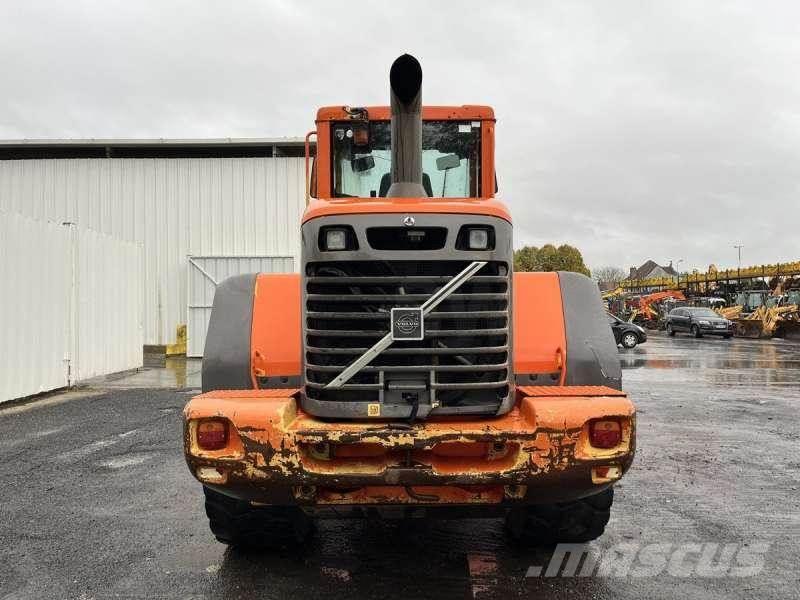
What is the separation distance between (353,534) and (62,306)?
29.7 ft

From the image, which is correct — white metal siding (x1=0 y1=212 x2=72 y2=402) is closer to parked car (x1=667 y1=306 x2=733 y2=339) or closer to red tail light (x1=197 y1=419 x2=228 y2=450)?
red tail light (x1=197 y1=419 x2=228 y2=450)

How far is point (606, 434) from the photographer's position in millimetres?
3217

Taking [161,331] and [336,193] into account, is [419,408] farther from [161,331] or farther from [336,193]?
[161,331]

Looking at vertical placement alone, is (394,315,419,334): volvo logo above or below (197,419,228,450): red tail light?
above

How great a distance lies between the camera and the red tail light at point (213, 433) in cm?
321

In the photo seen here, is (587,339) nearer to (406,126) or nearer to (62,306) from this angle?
(406,126)

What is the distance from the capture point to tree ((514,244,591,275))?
211ft

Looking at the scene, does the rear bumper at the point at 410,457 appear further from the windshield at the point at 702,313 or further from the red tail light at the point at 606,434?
the windshield at the point at 702,313

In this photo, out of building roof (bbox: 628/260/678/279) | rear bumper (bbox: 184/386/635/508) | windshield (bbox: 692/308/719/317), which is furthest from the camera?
building roof (bbox: 628/260/678/279)

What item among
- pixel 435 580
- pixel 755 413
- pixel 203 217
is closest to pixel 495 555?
pixel 435 580

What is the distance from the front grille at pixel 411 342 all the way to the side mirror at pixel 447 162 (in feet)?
4.90

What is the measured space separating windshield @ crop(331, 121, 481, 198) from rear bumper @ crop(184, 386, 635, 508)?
1.88 m

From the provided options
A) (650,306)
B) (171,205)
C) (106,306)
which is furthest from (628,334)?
(650,306)

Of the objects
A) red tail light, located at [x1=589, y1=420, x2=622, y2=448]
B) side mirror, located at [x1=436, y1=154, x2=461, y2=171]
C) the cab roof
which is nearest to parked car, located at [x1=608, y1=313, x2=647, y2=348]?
the cab roof
